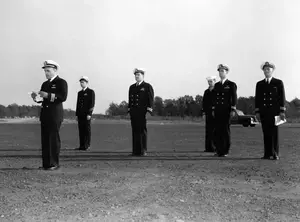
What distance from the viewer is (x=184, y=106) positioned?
304 ft

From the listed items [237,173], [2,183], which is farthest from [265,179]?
[2,183]

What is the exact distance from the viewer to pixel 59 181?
6.43 m

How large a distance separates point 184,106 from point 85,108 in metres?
80.3

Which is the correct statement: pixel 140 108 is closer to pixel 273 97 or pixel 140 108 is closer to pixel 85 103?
pixel 85 103

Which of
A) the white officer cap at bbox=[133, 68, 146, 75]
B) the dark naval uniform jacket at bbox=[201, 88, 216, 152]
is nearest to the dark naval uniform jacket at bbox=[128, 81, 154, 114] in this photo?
the white officer cap at bbox=[133, 68, 146, 75]

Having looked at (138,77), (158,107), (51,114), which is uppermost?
(158,107)

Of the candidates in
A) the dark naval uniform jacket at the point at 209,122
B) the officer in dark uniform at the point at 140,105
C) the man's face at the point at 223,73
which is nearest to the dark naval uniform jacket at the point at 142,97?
the officer in dark uniform at the point at 140,105

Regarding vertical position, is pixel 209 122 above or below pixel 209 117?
below

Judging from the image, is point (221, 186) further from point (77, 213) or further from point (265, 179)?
point (77, 213)

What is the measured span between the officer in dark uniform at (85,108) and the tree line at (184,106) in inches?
2915

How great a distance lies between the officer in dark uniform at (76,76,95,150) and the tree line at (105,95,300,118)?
7403 centimetres

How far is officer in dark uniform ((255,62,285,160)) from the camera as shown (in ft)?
31.8

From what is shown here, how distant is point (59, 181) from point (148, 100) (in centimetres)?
481

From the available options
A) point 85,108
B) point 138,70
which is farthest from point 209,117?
point 85,108
